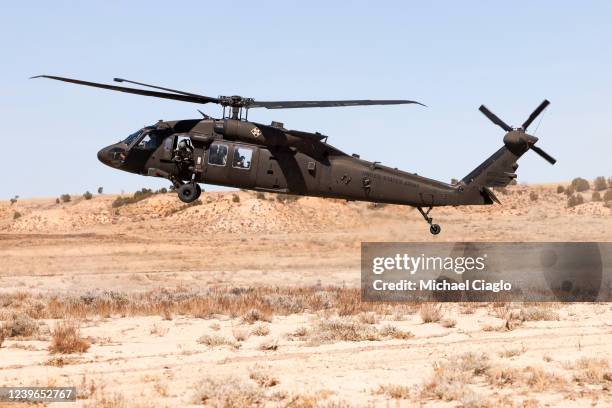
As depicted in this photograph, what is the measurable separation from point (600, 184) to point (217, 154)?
62132 mm

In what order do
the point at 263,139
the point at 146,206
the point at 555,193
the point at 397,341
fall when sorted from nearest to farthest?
1. the point at 397,341
2. the point at 263,139
3. the point at 146,206
4. the point at 555,193

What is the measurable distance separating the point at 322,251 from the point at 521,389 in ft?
109

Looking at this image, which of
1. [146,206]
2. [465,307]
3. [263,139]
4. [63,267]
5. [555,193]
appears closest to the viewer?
[263,139]

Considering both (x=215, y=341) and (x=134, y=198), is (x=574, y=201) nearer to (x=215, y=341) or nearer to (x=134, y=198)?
(x=134, y=198)

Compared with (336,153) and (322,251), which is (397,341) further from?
(322,251)

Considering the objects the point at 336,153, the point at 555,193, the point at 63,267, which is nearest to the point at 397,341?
the point at 336,153

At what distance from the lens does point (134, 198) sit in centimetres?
6631

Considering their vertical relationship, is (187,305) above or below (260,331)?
above

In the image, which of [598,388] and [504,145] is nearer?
[598,388]

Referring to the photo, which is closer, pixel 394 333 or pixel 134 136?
pixel 394 333

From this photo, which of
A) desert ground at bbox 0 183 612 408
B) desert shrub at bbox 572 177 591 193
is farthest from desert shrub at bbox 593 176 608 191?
desert ground at bbox 0 183 612 408

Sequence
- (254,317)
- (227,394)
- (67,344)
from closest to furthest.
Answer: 1. (227,394)
2. (67,344)
3. (254,317)

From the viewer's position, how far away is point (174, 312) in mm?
23281

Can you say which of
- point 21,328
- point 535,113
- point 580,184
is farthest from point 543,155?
point 580,184
